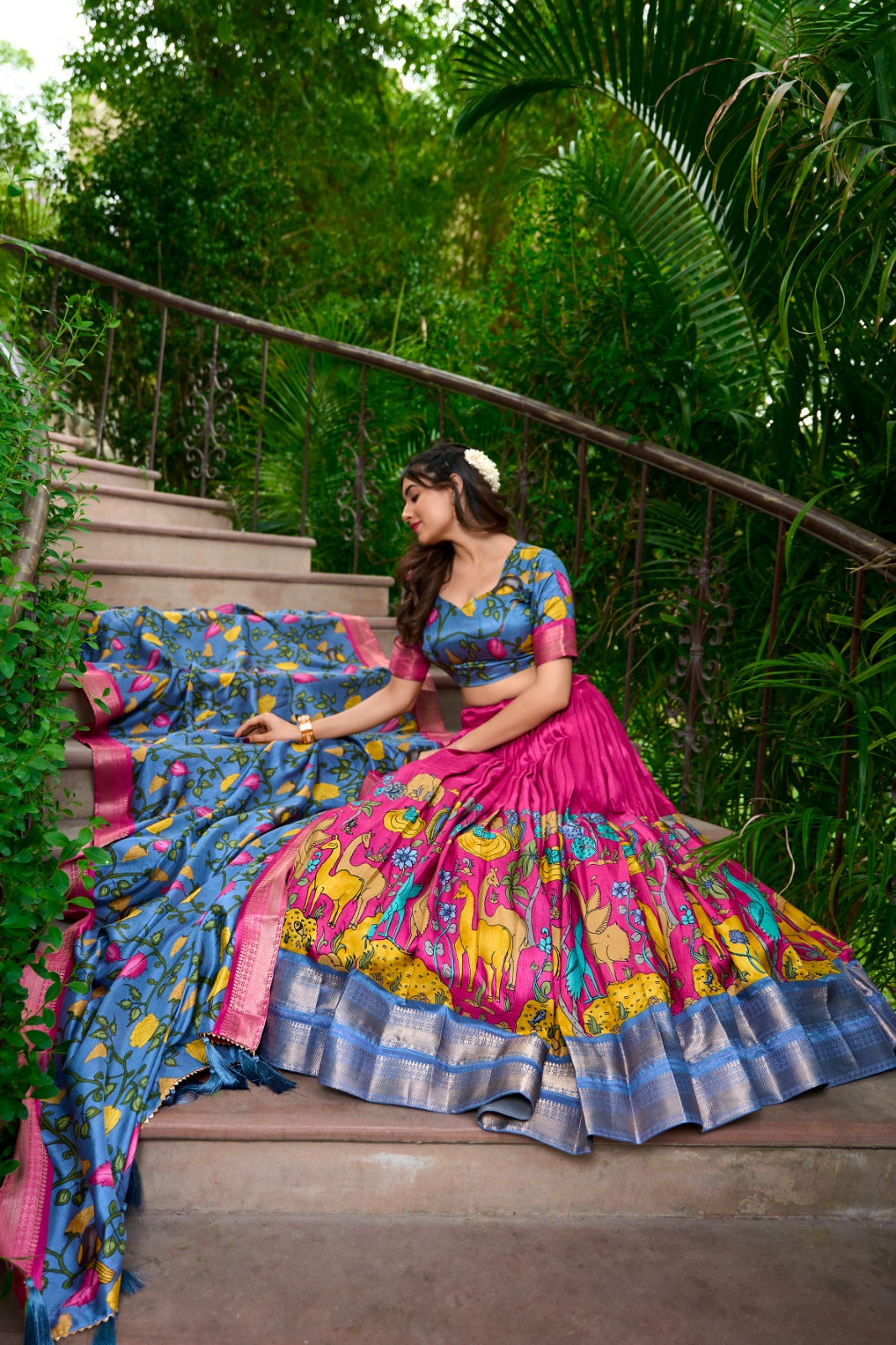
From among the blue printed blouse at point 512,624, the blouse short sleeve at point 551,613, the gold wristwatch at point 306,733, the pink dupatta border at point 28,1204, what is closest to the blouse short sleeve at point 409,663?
the blue printed blouse at point 512,624

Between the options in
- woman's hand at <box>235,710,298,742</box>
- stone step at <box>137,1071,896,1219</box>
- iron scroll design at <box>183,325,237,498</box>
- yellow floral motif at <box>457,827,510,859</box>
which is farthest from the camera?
iron scroll design at <box>183,325,237,498</box>

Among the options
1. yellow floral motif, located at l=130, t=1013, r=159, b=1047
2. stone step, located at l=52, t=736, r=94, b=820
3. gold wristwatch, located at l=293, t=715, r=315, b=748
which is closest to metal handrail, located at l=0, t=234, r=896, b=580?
stone step, located at l=52, t=736, r=94, b=820

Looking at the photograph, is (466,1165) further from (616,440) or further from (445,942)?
(616,440)

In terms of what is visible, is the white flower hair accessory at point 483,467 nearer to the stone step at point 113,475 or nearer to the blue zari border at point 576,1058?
the blue zari border at point 576,1058

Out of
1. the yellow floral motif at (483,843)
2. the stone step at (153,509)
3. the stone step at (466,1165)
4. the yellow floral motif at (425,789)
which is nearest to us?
the stone step at (466,1165)

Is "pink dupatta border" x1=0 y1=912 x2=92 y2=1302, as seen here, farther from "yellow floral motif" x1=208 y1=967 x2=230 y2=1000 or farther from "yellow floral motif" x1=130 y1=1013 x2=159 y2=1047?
"yellow floral motif" x1=208 y1=967 x2=230 y2=1000

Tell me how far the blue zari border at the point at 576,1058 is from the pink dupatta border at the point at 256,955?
5cm

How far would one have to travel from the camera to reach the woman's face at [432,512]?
263 cm

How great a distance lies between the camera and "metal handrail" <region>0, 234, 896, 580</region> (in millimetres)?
2436

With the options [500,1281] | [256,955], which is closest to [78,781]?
[256,955]

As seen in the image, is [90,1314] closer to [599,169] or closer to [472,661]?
[472,661]

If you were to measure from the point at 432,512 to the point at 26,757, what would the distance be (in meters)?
1.27

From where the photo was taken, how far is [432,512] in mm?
2631

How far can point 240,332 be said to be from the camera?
6.59 metres
